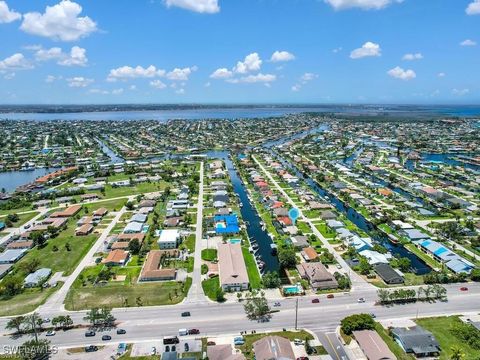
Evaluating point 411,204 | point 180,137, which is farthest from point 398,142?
point 180,137

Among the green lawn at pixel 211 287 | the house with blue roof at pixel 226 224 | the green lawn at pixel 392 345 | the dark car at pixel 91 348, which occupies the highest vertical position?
the house with blue roof at pixel 226 224

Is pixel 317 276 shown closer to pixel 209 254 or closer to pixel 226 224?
pixel 209 254

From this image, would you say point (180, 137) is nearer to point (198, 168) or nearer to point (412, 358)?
point (198, 168)

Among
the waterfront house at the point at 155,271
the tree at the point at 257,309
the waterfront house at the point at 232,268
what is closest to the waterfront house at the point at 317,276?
the waterfront house at the point at 232,268

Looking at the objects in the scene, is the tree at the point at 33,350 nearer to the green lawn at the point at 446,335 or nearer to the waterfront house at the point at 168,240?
the waterfront house at the point at 168,240

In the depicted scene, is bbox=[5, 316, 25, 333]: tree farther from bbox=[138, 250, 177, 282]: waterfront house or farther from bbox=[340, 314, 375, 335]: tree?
bbox=[340, 314, 375, 335]: tree

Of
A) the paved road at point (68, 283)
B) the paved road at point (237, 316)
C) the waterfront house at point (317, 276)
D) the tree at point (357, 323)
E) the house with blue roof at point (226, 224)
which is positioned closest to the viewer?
the tree at point (357, 323)

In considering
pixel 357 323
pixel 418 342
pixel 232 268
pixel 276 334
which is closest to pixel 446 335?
pixel 418 342
